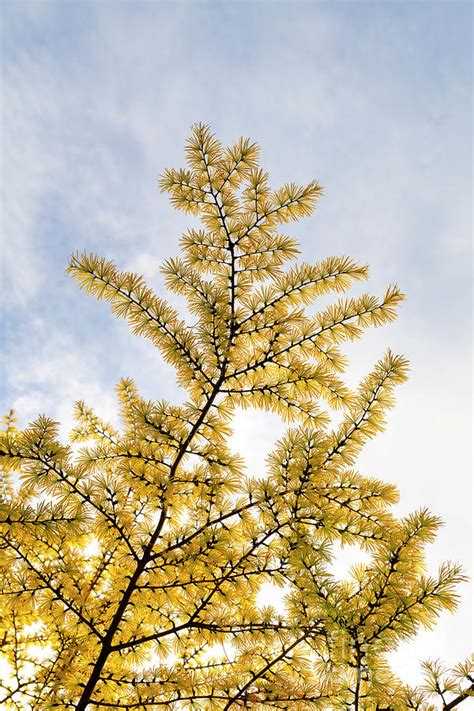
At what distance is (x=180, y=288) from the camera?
290 cm

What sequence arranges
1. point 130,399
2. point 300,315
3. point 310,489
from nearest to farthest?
point 310,489
point 300,315
point 130,399

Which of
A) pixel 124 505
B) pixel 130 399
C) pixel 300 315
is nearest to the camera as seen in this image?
pixel 124 505

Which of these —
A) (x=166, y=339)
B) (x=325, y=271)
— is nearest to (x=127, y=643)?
(x=166, y=339)

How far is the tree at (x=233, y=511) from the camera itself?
2.19 meters

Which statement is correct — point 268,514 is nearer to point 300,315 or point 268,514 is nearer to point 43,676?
point 300,315

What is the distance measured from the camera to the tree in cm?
219

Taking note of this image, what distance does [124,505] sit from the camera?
8.58 ft

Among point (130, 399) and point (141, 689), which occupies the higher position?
point (130, 399)

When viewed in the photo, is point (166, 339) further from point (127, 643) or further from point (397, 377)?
point (127, 643)

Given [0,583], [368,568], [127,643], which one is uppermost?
[0,583]

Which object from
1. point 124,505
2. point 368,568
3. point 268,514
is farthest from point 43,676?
point 368,568

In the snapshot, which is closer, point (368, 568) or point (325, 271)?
point (368, 568)

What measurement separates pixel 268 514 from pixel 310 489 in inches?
10.6

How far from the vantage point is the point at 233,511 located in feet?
8.60
